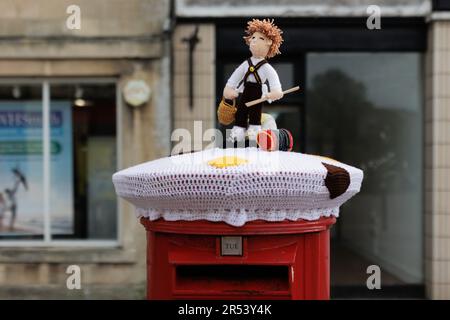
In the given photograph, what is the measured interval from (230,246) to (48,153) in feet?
19.6

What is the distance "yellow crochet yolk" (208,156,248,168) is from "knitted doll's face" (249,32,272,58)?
0.70 m

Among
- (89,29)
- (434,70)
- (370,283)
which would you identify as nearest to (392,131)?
(434,70)

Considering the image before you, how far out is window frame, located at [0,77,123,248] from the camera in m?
7.70

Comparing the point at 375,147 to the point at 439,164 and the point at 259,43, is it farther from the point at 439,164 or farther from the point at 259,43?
the point at 259,43

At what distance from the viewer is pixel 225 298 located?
253 cm

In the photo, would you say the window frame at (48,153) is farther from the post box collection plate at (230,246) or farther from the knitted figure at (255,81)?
the post box collection plate at (230,246)

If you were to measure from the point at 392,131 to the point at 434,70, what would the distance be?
1.10 metres

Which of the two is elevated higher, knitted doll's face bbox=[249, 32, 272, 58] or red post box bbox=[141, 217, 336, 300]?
knitted doll's face bbox=[249, 32, 272, 58]

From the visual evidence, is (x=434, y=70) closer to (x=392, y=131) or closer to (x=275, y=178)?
(x=392, y=131)

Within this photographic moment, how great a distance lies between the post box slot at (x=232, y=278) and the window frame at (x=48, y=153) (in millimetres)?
5045

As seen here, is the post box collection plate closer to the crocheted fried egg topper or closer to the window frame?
the crocheted fried egg topper

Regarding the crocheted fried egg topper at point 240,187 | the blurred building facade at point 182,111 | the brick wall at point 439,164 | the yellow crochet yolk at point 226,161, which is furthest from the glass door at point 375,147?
the yellow crochet yolk at point 226,161

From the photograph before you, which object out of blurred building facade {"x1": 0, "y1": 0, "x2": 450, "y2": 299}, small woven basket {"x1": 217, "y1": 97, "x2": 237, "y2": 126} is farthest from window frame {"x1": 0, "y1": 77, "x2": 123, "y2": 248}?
small woven basket {"x1": 217, "y1": 97, "x2": 237, "y2": 126}

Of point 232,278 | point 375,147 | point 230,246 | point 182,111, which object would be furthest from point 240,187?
point 375,147
